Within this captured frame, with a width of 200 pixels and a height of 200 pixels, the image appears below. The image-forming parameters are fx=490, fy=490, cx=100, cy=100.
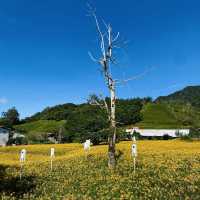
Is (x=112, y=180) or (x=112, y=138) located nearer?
(x=112, y=180)

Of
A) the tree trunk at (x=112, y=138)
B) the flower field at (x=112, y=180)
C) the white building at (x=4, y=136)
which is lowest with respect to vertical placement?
the flower field at (x=112, y=180)

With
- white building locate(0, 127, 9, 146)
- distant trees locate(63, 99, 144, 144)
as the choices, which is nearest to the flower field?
distant trees locate(63, 99, 144, 144)

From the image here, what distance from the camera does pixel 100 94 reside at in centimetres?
5031

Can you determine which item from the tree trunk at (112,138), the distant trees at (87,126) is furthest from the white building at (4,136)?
the tree trunk at (112,138)

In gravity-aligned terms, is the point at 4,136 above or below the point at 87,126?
below

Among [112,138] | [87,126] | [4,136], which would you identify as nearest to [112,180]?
[112,138]

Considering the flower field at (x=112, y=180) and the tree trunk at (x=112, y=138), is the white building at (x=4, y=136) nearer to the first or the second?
the flower field at (x=112, y=180)

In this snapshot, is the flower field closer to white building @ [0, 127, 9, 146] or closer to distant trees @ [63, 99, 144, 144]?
distant trees @ [63, 99, 144, 144]

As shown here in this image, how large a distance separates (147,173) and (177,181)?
4793 millimetres

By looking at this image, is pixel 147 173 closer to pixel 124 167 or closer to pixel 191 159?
pixel 124 167

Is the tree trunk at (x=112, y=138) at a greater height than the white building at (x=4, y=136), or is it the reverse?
the white building at (x=4, y=136)

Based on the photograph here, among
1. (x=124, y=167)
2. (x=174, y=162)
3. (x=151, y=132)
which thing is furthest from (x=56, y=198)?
(x=151, y=132)

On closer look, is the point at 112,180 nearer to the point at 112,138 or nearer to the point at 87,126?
the point at 112,138

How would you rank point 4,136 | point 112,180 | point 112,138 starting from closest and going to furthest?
point 112,180, point 112,138, point 4,136
